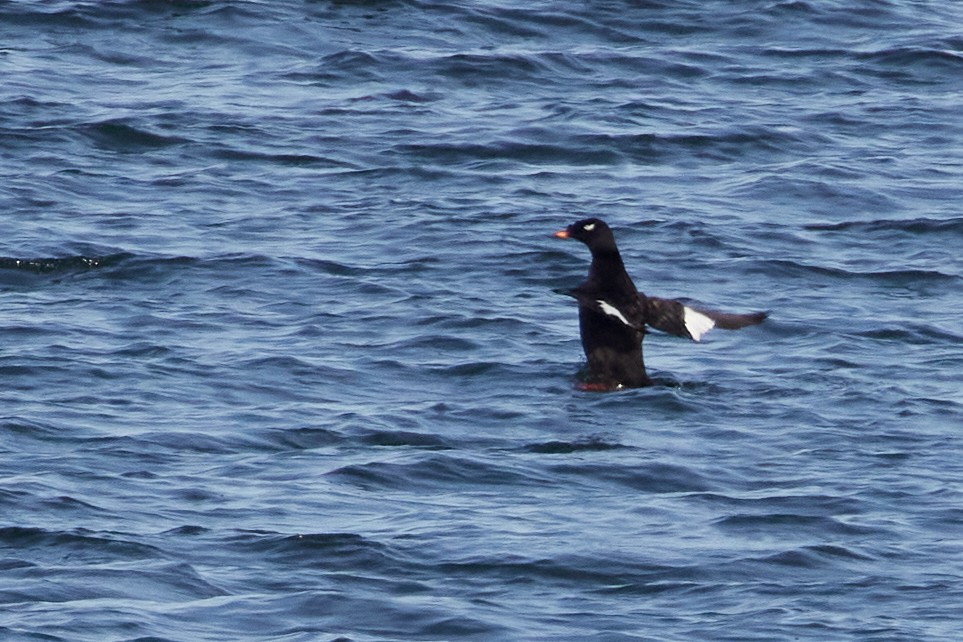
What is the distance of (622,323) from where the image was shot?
39.3 ft

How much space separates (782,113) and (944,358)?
6.54m

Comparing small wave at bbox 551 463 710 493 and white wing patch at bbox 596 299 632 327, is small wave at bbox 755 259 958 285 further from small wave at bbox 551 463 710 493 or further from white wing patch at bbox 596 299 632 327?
small wave at bbox 551 463 710 493

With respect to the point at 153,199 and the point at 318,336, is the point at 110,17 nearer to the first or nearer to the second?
the point at 153,199

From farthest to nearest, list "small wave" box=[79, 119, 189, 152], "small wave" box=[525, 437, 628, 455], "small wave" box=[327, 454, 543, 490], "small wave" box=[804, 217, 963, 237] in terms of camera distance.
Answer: "small wave" box=[79, 119, 189, 152]
"small wave" box=[804, 217, 963, 237]
"small wave" box=[525, 437, 628, 455]
"small wave" box=[327, 454, 543, 490]

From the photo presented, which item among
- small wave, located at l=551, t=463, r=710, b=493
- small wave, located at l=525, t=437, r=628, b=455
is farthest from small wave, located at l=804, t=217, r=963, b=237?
small wave, located at l=551, t=463, r=710, b=493

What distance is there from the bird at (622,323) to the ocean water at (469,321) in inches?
9.0

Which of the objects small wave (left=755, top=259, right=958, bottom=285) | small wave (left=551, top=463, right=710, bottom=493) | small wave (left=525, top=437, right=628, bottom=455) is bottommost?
small wave (left=755, top=259, right=958, bottom=285)

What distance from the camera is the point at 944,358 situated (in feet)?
41.4

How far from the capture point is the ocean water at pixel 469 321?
8.73 meters

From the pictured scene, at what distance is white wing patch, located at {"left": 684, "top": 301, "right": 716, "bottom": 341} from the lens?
1194 centimetres

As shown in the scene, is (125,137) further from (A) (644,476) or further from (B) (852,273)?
(A) (644,476)

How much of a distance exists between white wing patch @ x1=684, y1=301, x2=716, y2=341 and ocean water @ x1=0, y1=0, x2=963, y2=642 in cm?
35

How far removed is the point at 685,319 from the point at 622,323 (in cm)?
35

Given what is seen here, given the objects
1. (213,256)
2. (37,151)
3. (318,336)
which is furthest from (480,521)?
(37,151)
